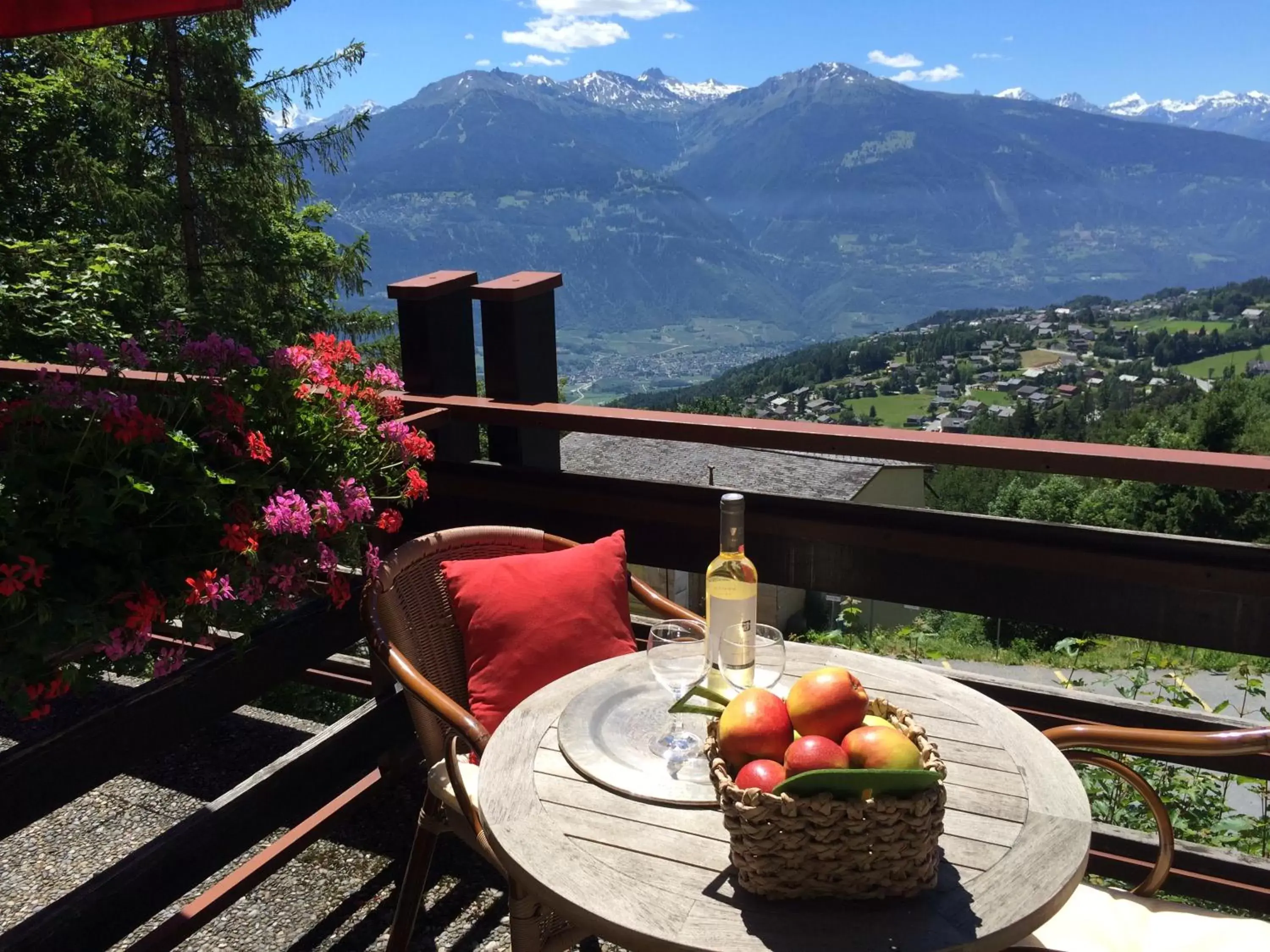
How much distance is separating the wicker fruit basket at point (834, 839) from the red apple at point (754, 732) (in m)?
0.02

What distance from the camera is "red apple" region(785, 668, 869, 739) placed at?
1089 mm

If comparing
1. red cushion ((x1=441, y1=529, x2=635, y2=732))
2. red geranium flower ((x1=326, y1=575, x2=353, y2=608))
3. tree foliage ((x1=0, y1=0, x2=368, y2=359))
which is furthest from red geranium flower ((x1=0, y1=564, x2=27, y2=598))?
tree foliage ((x1=0, y1=0, x2=368, y2=359))

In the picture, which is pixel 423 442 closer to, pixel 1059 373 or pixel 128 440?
pixel 128 440

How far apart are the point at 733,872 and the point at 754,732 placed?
0.68ft

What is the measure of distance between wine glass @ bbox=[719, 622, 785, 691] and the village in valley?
2182 inches

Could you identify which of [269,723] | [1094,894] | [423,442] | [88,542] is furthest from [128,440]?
A: [269,723]

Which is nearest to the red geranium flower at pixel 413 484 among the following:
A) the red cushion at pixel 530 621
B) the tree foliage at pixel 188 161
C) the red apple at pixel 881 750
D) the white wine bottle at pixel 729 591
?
the red cushion at pixel 530 621

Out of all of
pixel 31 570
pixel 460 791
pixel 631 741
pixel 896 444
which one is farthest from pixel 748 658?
pixel 31 570

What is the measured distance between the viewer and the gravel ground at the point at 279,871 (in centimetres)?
226

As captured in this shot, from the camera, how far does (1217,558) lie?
6.35ft

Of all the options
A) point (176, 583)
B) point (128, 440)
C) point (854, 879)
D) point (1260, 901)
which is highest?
point (128, 440)

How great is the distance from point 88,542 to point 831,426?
1485mm

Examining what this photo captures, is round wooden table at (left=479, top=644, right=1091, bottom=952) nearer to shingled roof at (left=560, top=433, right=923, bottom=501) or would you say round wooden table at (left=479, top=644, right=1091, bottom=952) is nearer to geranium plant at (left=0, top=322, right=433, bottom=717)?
geranium plant at (left=0, top=322, right=433, bottom=717)

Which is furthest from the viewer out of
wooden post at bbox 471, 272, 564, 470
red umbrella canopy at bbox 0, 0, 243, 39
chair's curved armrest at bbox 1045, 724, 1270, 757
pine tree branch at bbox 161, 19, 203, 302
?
pine tree branch at bbox 161, 19, 203, 302
